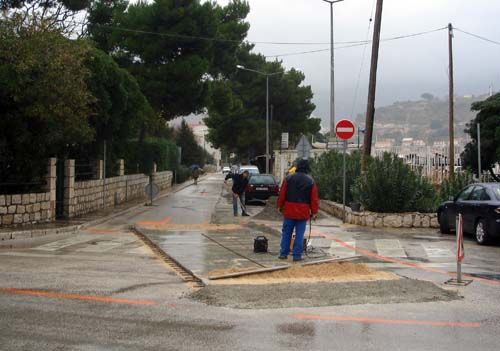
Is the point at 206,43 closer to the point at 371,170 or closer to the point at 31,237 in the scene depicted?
the point at 371,170

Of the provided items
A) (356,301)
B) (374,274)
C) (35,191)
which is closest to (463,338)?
(356,301)

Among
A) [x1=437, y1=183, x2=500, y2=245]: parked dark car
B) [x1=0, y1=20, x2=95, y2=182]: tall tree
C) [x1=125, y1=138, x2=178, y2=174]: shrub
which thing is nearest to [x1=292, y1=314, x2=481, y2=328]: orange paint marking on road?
[x1=437, y1=183, x2=500, y2=245]: parked dark car

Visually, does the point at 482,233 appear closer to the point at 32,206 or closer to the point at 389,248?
the point at 389,248

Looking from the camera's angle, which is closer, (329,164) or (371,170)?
(371,170)

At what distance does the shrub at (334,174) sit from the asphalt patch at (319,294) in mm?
14769

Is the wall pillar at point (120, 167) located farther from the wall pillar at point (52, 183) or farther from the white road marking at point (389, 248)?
the white road marking at point (389, 248)

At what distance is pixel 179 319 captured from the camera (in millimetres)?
6848

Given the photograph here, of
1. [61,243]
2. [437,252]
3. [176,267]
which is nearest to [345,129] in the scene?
[437,252]

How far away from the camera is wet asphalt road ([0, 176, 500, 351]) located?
19.5 feet

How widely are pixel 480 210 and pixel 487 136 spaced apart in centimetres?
2247

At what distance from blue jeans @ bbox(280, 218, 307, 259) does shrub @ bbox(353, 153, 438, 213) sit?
8850 mm

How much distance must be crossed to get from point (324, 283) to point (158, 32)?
3238 centimetres

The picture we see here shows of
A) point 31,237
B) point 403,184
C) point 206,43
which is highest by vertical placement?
point 206,43

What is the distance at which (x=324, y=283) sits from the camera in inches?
349
